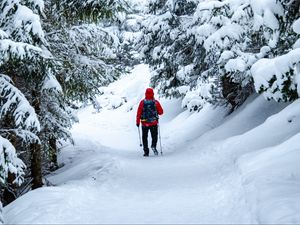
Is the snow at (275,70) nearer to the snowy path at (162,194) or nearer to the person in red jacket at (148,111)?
the snowy path at (162,194)

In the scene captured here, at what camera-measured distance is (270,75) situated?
641 cm

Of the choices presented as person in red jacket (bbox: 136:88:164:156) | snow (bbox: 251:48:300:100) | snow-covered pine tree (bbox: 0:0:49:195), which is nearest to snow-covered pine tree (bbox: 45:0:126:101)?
snow-covered pine tree (bbox: 0:0:49:195)

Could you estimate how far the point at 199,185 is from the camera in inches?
328

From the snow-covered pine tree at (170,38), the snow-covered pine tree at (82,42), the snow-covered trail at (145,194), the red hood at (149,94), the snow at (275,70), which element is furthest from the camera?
the snow-covered pine tree at (170,38)

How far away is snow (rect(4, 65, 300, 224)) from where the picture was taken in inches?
242

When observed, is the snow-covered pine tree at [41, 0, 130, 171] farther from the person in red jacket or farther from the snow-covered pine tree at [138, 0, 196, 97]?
the snow-covered pine tree at [138, 0, 196, 97]

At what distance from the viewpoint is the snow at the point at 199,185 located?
614 centimetres

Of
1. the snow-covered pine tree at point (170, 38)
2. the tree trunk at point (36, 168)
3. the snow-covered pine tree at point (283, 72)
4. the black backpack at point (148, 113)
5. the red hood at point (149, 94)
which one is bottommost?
the tree trunk at point (36, 168)

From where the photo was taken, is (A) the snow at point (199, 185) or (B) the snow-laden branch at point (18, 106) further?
(B) the snow-laden branch at point (18, 106)

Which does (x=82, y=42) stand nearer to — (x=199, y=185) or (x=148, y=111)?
(x=148, y=111)

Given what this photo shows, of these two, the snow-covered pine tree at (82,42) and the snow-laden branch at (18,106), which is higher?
the snow-covered pine tree at (82,42)

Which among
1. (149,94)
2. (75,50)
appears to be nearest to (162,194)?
(75,50)

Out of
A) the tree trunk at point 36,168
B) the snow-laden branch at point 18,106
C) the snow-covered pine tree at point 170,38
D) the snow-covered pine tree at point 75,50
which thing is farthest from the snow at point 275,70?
the snow-covered pine tree at point 170,38

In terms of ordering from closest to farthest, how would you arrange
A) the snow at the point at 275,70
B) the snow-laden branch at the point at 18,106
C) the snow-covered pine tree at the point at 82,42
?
the snow at the point at 275,70 → the snow-laden branch at the point at 18,106 → the snow-covered pine tree at the point at 82,42
